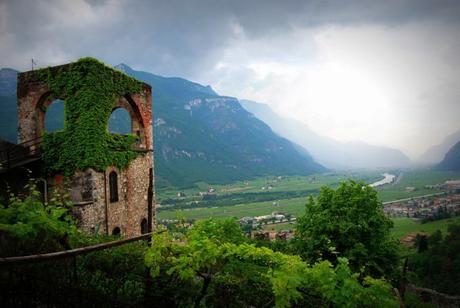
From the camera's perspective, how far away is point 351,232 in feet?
57.4

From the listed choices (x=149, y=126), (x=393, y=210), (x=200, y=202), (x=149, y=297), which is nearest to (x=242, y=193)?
(x=200, y=202)

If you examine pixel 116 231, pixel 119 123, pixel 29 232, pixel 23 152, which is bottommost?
pixel 116 231

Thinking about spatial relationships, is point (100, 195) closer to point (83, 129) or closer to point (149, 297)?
point (83, 129)

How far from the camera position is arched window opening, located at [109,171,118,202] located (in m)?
17.1

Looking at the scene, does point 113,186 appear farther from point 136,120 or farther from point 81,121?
point 136,120

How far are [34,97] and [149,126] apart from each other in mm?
6417

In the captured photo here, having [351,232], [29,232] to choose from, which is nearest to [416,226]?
[351,232]

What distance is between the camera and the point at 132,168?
1878cm

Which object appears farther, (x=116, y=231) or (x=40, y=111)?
(x=40, y=111)

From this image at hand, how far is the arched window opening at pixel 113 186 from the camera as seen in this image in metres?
17.1

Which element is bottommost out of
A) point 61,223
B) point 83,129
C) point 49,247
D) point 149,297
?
point 149,297

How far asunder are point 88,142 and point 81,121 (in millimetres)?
1074

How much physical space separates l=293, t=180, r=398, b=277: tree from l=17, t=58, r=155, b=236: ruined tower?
917 cm

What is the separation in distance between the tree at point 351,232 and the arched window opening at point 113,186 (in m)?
10.7
